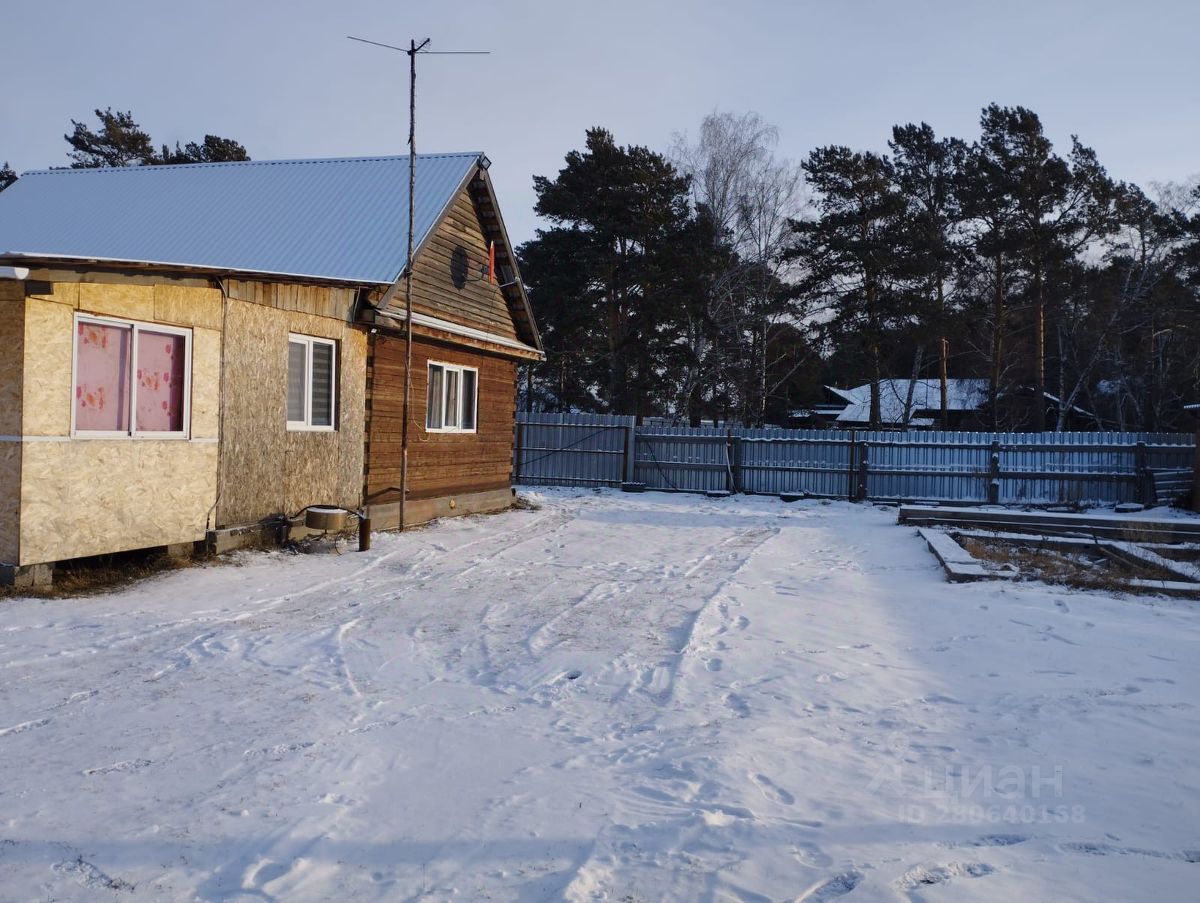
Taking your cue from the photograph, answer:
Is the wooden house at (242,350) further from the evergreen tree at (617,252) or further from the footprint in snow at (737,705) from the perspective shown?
the evergreen tree at (617,252)

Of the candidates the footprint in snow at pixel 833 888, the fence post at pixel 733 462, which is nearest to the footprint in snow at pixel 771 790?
the footprint in snow at pixel 833 888

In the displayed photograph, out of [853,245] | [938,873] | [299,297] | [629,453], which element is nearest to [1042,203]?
[853,245]

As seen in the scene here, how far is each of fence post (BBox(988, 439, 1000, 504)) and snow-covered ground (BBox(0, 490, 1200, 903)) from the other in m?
11.6

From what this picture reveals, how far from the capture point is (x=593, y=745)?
4.44 metres

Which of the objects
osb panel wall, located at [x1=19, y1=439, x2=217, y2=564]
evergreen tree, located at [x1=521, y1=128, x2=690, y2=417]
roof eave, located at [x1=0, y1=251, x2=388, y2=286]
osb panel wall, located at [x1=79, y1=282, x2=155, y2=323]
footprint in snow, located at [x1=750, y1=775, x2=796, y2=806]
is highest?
evergreen tree, located at [x1=521, y1=128, x2=690, y2=417]

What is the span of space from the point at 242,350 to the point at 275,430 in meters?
1.08

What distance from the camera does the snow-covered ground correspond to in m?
3.17

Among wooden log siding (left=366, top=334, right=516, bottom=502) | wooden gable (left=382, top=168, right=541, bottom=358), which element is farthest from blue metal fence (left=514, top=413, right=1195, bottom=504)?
wooden gable (left=382, top=168, right=541, bottom=358)

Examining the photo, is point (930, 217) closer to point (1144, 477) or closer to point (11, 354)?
point (1144, 477)

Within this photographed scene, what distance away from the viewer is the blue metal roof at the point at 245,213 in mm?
12461

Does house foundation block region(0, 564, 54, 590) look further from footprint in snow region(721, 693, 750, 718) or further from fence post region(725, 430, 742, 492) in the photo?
fence post region(725, 430, 742, 492)

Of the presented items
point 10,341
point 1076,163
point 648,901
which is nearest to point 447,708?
point 648,901

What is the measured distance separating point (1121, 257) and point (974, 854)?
34682 millimetres

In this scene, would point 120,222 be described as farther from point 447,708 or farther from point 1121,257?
point 1121,257
